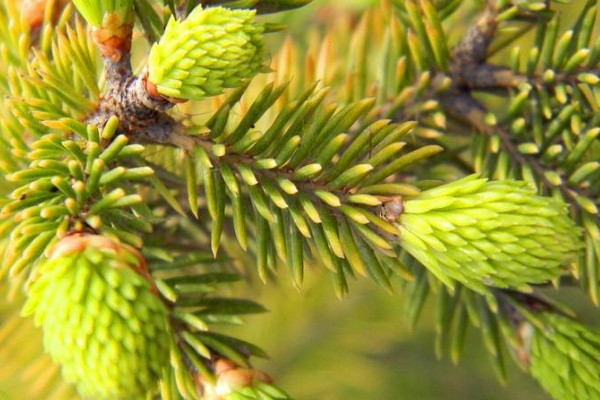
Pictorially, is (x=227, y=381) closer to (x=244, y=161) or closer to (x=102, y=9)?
(x=244, y=161)

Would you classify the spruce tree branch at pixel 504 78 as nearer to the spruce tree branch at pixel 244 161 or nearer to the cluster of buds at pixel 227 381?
the spruce tree branch at pixel 244 161

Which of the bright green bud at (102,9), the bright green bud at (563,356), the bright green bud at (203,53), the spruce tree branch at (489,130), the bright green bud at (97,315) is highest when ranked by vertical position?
the bright green bud at (102,9)

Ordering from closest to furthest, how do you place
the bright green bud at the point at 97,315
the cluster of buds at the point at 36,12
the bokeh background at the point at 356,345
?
the bright green bud at the point at 97,315
the cluster of buds at the point at 36,12
the bokeh background at the point at 356,345

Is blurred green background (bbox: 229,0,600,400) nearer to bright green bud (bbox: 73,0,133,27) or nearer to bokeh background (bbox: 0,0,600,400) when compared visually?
bokeh background (bbox: 0,0,600,400)

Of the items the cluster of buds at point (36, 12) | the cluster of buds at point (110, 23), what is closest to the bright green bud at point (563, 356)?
the cluster of buds at point (110, 23)

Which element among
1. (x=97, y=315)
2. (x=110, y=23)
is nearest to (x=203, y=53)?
(x=110, y=23)

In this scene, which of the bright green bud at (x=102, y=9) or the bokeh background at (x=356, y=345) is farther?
the bokeh background at (x=356, y=345)
